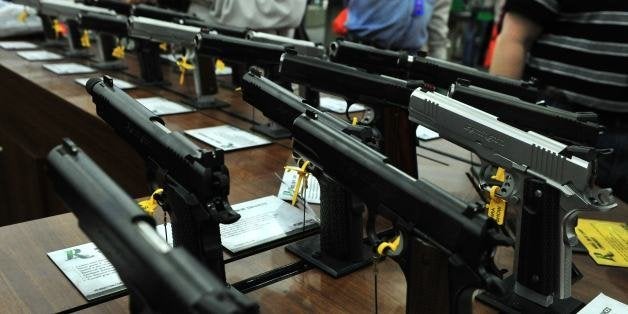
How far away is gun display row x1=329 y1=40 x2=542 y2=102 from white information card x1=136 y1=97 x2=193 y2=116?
718 millimetres

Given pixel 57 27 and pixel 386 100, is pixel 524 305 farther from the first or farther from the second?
pixel 57 27

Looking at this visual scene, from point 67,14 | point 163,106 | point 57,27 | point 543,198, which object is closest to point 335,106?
point 163,106

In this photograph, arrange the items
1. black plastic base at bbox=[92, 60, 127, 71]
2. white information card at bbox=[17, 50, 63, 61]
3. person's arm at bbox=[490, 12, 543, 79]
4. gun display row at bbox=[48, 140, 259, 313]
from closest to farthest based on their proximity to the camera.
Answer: gun display row at bbox=[48, 140, 259, 313] → person's arm at bbox=[490, 12, 543, 79] → black plastic base at bbox=[92, 60, 127, 71] → white information card at bbox=[17, 50, 63, 61]

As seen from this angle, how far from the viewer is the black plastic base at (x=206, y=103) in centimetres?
230

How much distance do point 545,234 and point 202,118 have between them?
1.49m

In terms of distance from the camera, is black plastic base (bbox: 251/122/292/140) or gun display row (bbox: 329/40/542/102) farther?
black plastic base (bbox: 251/122/292/140)

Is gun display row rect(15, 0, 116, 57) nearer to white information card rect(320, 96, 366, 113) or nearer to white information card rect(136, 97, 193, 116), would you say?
white information card rect(136, 97, 193, 116)

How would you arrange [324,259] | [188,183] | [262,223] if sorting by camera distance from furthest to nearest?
[262,223], [324,259], [188,183]

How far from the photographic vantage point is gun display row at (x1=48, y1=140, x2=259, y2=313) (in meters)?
0.54

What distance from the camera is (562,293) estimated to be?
1021 millimetres

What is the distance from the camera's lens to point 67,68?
112 inches

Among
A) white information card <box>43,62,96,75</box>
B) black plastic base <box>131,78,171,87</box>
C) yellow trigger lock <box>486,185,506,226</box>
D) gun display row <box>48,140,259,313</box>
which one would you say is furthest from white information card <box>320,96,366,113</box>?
gun display row <box>48,140,259,313</box>

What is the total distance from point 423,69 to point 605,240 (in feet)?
2.37

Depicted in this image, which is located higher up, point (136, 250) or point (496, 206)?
point (136, 250)
